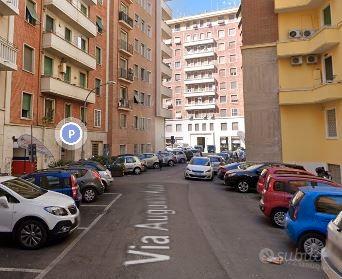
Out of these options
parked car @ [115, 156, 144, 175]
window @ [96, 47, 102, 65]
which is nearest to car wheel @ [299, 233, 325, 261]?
parked car @ [115, 156, 144, 175]

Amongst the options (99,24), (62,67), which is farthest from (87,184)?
(99,24)

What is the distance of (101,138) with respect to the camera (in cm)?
3303

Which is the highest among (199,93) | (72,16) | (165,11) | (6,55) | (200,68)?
→ (165,11)

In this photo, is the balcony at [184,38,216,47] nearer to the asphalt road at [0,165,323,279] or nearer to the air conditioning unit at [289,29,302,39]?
the air conditioning unit at [289,29,302,39]

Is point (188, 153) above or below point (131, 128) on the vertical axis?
below

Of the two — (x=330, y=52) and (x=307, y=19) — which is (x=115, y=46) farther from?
(x=330, y=52)

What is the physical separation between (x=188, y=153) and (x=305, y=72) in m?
25.1

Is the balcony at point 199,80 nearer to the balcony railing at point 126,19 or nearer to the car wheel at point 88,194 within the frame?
the balcony railing at point 126,19

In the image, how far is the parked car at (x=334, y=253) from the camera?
15.5ft

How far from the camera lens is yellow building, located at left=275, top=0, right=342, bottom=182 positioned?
2091 cm

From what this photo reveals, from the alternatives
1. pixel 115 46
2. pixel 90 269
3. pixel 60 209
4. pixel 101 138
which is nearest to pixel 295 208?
pixel 90 269

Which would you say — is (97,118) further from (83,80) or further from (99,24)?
(99,24)

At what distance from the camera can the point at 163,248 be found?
7820mm

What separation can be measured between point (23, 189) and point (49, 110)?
17400 mm
